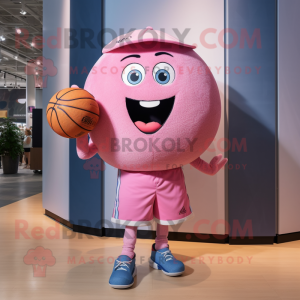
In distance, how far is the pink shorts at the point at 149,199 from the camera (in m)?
1.80

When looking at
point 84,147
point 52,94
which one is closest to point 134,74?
point 84,147

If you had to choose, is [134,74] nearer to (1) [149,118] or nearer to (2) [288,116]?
(1) [149,118]

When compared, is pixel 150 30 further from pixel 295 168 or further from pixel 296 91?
pixel 295 168

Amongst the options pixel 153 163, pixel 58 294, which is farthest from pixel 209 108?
pixel 58 294

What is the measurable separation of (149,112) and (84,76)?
1350 mm

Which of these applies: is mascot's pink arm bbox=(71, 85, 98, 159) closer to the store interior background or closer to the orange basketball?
the orange basketball

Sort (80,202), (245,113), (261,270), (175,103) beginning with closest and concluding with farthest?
(175,103)
(261,270)
(245,113)
(80,202)

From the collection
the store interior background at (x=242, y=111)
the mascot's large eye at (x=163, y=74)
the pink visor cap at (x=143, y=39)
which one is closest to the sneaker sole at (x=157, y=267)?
the store interior background at (x=242, y=111)

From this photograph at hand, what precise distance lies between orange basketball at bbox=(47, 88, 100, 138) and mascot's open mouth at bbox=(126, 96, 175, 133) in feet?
0.70

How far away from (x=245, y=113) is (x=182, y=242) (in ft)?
4.02

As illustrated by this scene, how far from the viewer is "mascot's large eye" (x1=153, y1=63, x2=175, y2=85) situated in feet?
5.49

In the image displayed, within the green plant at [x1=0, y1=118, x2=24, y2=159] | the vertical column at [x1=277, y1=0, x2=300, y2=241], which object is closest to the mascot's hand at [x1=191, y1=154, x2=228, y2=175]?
the vertical column at [x1=277, y1=0, x2=300, y2=241]

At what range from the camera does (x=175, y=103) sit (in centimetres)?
166

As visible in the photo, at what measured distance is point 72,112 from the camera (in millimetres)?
1541
